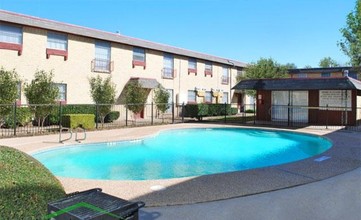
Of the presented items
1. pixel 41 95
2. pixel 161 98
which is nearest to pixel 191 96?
pixel 161 98

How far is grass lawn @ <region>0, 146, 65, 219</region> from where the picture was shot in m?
2.90

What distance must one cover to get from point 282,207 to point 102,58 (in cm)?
1965

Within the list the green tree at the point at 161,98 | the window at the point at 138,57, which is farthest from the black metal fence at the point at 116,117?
the window at the point at 138,57

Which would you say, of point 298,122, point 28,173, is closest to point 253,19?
point 298,122

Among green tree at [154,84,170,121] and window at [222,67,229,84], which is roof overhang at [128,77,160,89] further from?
window at [222,67,229,84]

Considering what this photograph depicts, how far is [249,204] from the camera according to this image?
17.7ft

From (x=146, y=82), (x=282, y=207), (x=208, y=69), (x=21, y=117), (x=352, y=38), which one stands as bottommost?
(x=282, y=207)

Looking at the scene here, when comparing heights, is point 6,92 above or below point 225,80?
below

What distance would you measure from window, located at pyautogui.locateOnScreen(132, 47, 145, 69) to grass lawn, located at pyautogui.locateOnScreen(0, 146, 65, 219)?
70.2 ft

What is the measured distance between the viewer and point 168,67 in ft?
91.9

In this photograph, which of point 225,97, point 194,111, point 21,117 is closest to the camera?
point 21,117

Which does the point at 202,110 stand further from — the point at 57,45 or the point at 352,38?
the point at 352,38

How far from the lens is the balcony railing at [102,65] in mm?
22178

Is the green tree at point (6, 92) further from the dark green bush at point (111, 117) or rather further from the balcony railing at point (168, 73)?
the balcony railing at point (168, 73)
